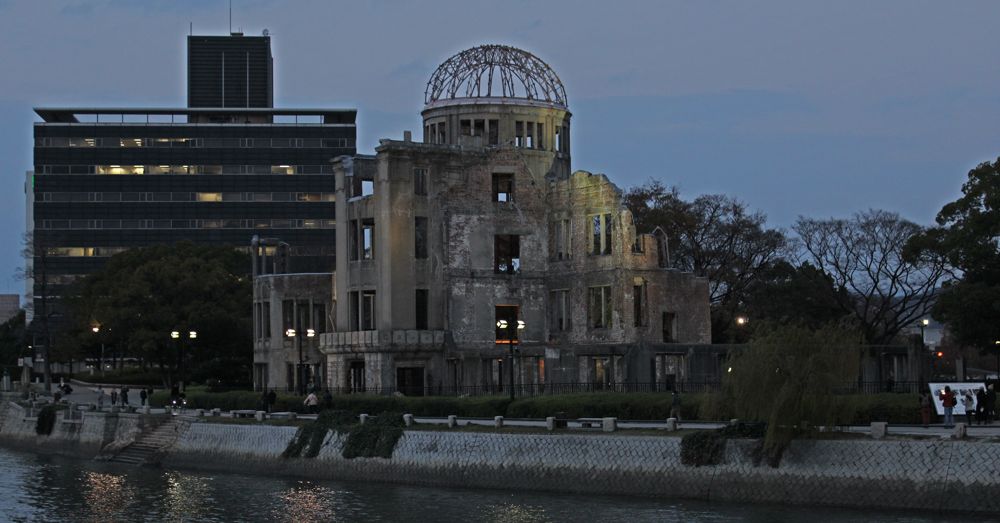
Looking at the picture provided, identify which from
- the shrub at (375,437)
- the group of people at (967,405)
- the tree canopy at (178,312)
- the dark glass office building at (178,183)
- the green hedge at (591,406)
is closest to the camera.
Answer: the group of people at (967,405)

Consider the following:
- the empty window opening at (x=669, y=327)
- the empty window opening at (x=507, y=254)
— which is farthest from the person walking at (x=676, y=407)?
the empty window opening at (x=507, y=254)

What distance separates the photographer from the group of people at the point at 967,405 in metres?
46.1

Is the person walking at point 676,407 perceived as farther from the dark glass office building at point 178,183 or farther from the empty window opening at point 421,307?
the dark glass office building at point 178,183

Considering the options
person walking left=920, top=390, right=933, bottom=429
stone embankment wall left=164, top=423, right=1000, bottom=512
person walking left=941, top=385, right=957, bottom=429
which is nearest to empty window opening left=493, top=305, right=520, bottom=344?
stone embankment wall left=164, top=423, right=1000, bottom=512

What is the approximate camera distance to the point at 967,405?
1849 inches

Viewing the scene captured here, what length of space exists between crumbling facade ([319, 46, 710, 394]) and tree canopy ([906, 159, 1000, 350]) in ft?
45.0

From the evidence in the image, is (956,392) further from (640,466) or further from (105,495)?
(105,495)

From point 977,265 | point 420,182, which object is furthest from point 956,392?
point 420,182

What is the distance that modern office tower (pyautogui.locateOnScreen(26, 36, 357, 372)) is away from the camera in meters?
160

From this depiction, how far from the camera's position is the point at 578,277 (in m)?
81.1

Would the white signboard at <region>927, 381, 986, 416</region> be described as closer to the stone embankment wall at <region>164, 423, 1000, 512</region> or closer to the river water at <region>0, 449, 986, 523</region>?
the stone embankment wall at <region>164, 423, 1000, 512</region>

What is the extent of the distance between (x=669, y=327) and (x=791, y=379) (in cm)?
3722

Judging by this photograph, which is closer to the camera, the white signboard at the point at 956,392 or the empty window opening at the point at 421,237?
the white signboard at the point at 956,392

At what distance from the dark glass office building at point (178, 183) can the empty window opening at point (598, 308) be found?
3365 inches
